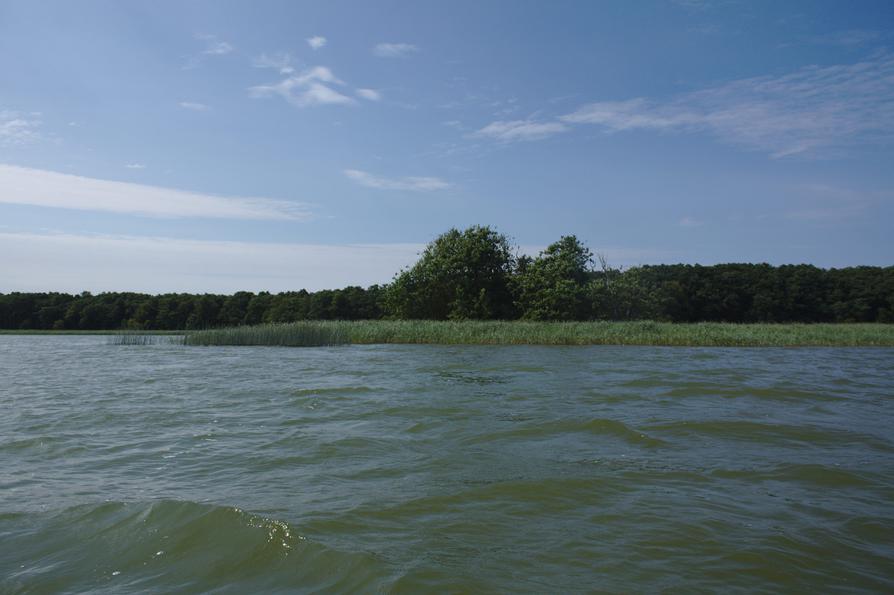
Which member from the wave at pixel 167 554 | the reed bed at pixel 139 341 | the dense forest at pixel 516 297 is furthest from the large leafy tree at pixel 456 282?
the wave at pixel 167 554

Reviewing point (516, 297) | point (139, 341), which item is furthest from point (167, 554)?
point (516, 297)

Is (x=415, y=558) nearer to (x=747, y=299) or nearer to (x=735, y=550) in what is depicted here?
(x=735, y=550)

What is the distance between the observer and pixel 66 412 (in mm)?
10695

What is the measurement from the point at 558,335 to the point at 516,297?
1990 centimetres

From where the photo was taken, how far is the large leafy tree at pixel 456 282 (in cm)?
4928

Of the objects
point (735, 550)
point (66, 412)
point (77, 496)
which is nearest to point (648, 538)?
point (735, 550)

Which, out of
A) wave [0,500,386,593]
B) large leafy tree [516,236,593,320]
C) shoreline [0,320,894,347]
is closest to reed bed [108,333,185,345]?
shoreline [0,320,894,347]

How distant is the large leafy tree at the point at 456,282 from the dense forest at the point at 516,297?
0.30 ft

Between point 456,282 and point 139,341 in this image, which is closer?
point 139,341

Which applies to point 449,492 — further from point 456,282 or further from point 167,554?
point 456,282

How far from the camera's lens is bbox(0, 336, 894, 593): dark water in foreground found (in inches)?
159

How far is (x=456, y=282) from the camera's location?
49688 millimetres

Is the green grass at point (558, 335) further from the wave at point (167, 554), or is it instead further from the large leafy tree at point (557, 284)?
the wave at point (167, 554)

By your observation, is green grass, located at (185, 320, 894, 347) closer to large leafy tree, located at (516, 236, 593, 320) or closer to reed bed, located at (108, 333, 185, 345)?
reed bed, located at (108, 333, 185, 345)
